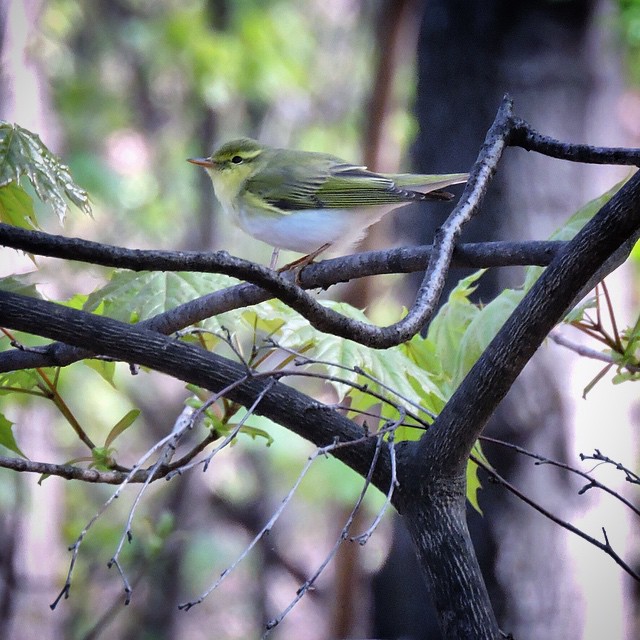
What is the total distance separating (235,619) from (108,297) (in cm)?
542

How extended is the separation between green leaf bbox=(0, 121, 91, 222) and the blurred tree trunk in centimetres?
191

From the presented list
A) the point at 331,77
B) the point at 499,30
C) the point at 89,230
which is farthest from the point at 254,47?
the point at 499,30

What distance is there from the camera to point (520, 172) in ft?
9.81

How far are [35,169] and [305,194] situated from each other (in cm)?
102

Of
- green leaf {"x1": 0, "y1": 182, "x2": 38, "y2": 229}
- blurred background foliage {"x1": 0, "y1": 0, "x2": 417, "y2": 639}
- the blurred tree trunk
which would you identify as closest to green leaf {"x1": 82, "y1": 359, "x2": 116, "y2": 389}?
green leaf {"x1": 0, "y1": 182, "x2": 38, "y2": 229}

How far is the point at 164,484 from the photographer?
5801 mm

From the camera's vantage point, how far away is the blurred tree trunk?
286 centimetres

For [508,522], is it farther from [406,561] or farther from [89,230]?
[89,230]

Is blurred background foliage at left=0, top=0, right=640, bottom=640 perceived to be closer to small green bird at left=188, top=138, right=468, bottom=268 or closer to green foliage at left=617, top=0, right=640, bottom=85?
green foliage at left=617, top=0, right=640, bottom=85

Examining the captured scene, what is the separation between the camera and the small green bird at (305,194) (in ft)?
6.50

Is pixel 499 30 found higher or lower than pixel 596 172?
higher

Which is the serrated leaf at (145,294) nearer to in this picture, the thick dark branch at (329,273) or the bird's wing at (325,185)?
the thick dark branch at (329,273)

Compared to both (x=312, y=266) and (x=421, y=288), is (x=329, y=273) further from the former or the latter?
(x=421, y=288)

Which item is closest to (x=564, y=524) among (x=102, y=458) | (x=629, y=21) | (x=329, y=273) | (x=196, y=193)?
(x=329, y=273)
